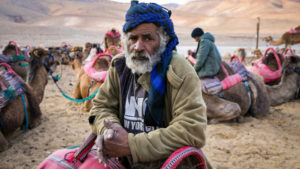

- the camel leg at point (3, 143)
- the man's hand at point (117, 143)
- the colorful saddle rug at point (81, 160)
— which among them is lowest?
the camel leg at point (3, 143)

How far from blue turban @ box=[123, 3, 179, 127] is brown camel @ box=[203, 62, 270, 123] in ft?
10.7

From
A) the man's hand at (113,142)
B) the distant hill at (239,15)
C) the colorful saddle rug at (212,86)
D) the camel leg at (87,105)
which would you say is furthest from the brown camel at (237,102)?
the distant hill at (239,15)

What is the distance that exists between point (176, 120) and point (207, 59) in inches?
139

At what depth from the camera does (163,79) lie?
1771mm

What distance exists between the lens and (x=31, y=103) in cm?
430

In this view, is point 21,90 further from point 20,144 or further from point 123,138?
point 123,138

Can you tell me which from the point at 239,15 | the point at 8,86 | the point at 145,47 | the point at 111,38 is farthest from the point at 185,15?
the point at 145,47

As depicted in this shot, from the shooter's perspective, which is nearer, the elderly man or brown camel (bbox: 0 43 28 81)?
the elderly man

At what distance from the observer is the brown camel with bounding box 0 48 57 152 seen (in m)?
3.64

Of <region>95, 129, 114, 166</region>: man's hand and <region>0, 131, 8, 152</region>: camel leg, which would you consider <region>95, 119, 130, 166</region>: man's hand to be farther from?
<region>0, 131, 8, 152</region>: camel leg

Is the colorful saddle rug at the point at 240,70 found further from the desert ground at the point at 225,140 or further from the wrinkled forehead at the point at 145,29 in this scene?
the wrinkled forehead at the point at 145,29

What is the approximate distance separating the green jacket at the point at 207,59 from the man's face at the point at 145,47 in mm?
3221

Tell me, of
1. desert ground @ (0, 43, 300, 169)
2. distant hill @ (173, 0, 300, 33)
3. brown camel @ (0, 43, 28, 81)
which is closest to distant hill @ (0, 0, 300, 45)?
distant hill @ (173, 0, 300, 33)

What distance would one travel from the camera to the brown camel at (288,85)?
19.9 ft
